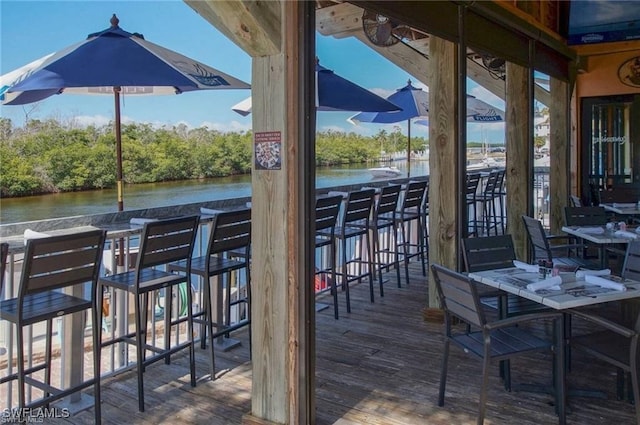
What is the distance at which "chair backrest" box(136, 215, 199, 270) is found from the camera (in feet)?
9.73

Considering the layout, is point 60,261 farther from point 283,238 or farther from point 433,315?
point 433,315

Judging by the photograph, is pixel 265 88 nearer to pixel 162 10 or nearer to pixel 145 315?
pixel 145 315

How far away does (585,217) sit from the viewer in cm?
493

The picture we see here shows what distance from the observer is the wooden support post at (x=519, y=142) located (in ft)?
18.1

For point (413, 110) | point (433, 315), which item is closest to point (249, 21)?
point (433, 315)

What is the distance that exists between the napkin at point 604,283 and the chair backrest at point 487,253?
0.69 m

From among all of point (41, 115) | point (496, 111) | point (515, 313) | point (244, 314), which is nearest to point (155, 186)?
point (41, 115)

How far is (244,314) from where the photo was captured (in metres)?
4.64

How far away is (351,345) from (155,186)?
9.59 metres

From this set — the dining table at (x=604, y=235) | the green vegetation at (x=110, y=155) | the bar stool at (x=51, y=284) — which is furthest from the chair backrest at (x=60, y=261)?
the green vegetation at (x=110, y=155)

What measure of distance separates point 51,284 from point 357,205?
2708mm

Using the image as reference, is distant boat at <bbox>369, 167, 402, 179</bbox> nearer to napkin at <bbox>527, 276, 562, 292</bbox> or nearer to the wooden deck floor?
the wooden deck floor

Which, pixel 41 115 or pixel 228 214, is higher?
pixel 41 115

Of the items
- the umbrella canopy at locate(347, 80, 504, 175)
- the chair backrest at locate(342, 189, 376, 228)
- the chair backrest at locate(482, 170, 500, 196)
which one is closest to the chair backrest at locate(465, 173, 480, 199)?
the chair backrest at locate(482, 170, 500, 196)
